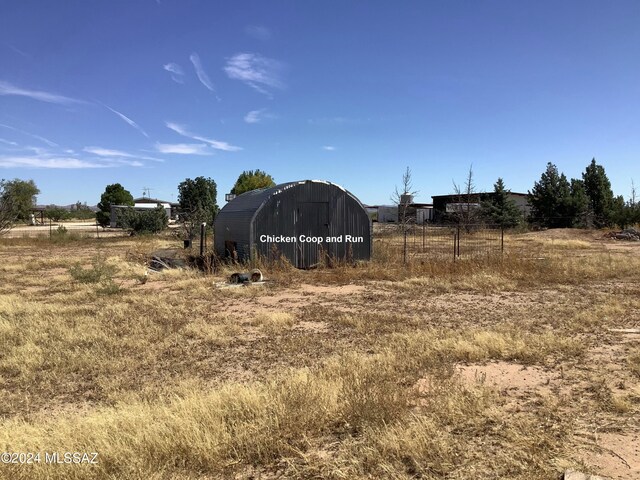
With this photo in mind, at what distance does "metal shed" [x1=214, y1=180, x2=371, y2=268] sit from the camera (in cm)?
1720

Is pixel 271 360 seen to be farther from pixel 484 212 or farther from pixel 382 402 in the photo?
pixel 484 212

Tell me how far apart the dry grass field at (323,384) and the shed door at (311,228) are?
5.64m

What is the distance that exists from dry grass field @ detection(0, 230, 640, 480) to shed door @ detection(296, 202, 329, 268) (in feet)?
18.5

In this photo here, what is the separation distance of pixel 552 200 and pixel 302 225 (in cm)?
4111

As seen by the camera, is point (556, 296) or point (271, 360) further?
point (556, 296)

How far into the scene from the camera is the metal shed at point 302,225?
17.2 meters

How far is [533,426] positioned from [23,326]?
333 inches

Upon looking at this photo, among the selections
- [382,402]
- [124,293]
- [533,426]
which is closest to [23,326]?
[124,293]

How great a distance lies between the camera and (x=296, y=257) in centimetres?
1762

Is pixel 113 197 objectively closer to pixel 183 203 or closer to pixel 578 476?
pixel 183 203

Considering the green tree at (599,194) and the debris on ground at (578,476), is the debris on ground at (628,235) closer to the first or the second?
the green tree at (599,194)

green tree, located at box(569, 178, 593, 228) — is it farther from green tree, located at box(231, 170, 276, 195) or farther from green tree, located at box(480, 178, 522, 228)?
green tree, located at box(231, 170, 276, 195)

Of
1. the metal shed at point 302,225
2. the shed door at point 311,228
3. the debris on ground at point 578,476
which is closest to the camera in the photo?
Result: the debris on ground at point 578,476

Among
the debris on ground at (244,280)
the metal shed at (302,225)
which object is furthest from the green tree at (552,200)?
the debris on ground at (244,280)
